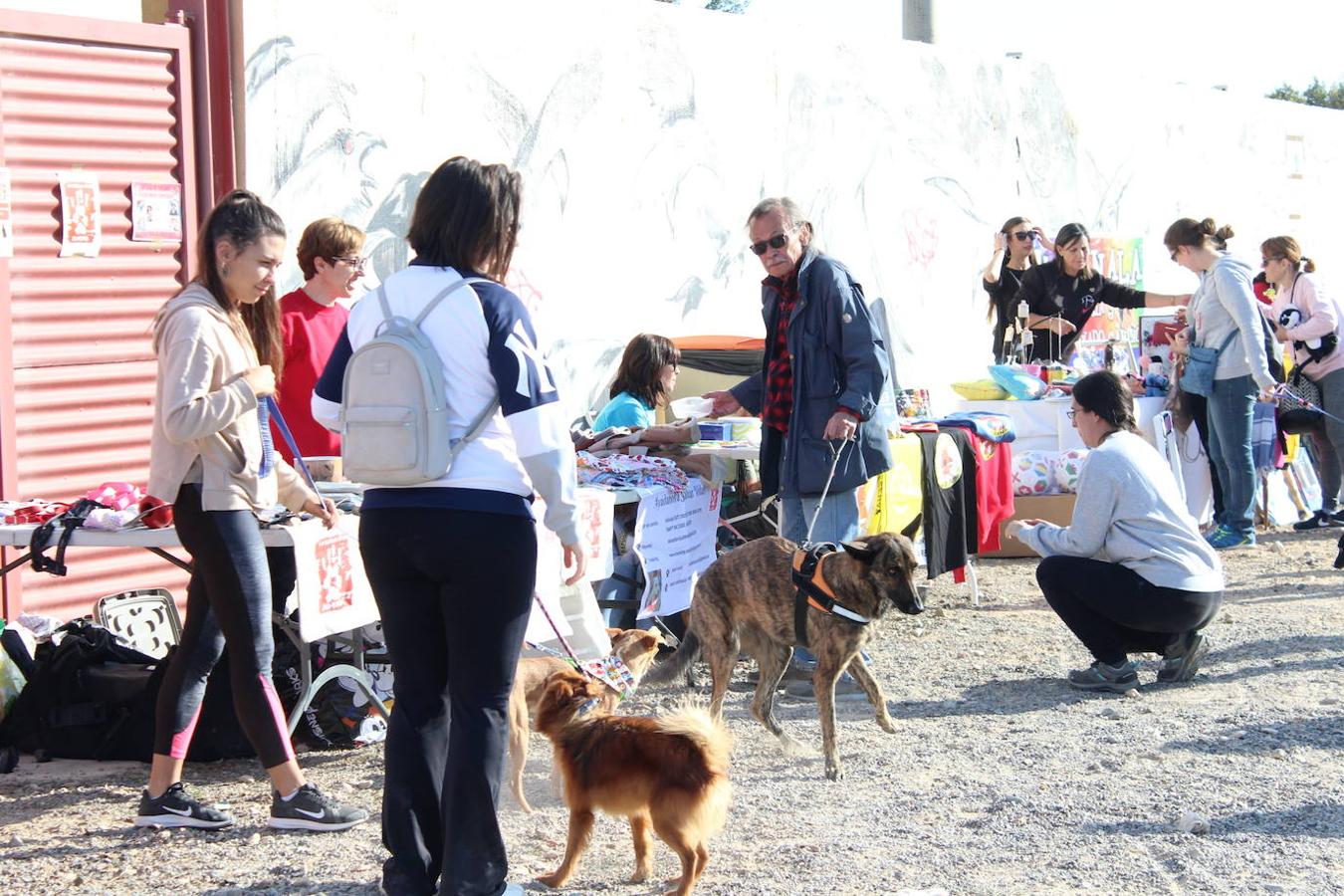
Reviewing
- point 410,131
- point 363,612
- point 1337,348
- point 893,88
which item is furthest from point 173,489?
point 893,88

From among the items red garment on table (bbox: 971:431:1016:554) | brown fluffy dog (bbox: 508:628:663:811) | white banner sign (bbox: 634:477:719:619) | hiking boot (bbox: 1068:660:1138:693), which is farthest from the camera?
red garment on table (bbox: 971:431:1016:554)

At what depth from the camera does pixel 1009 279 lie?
35.3 ft

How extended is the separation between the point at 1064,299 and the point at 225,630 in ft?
24.5

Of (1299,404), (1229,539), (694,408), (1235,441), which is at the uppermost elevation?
Answer: (694,408)

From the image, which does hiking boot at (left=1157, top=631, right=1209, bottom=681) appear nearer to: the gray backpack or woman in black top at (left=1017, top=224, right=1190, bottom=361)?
the gray backpack

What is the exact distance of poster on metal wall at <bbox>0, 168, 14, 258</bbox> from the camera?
6328 millimetres

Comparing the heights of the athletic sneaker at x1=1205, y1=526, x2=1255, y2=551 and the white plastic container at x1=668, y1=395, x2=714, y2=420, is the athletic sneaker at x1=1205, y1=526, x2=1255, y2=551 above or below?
below

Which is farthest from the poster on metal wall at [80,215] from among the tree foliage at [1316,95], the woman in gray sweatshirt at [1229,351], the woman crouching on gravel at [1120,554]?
the tree foliage at [1316,95]

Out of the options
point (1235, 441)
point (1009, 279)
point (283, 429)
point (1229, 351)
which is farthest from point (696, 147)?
point (283, 429)

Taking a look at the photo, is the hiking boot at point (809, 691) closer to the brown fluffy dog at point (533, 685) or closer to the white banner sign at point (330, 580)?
the brown fluffy dog at point (533, 685)

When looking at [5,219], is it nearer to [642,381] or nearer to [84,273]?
[84,273]

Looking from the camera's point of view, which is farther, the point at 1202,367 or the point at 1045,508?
the point at 1202,367

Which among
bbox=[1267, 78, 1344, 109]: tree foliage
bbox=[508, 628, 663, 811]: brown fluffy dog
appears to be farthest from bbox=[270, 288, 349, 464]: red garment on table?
bbox=[1267, 78, 1344, 109]: tree foliage

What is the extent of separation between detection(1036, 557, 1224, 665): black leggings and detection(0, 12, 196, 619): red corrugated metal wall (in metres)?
4.20
